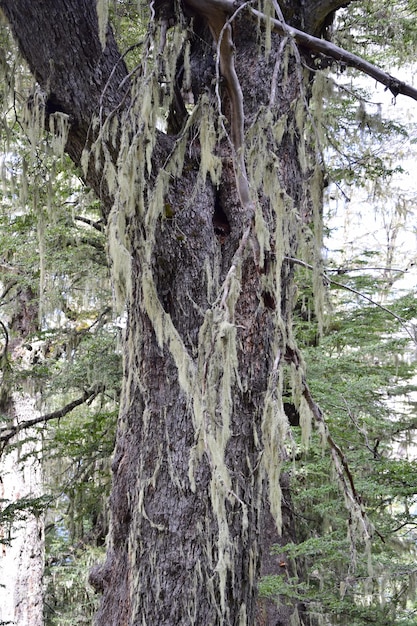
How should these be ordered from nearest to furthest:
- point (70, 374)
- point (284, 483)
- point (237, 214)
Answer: point (237, 214), point (284, 483), point (70, 374)

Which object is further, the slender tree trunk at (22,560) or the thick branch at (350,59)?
the slender tree trunk at (22,560)

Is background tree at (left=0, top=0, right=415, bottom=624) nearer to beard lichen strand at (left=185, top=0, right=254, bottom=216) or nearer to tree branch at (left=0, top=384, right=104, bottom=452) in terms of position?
beard lichen strand at (left=185, top=0, right=254, bottom=216)

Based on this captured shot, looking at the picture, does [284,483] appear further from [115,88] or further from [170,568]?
[115,88]

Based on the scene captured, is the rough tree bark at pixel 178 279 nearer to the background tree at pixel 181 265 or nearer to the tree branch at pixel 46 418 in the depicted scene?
the background tree at pixel 181 265

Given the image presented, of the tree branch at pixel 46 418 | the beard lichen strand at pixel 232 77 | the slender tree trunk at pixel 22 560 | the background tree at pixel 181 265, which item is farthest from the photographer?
Result: the slender tree trunk at pixel 22 560

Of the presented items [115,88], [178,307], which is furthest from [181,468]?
[115,88]

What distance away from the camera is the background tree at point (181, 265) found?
7.61 ft

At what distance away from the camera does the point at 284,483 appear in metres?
5.05

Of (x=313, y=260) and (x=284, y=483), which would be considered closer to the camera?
(x=313, y=260)

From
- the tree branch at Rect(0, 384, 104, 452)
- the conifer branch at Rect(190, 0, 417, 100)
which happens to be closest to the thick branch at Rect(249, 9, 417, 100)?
the conifer branch at Rect(190, 0, 417, 100)

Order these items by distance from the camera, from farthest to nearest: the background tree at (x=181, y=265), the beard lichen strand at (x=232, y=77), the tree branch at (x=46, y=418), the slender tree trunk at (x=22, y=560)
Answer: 1. the slender tree trunk at (x=22, y=560)
2. the tree branch at (x=46, y=418)
3. the background tree at (x=181, y=265)
4. the beard lichen strand at (x=232, y=77)

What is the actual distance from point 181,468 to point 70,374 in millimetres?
3181

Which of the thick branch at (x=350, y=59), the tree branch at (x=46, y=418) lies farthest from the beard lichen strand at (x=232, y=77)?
the tree branch at (x=46, y=418)

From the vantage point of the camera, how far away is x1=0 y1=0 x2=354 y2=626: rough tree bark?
2.33 metres
